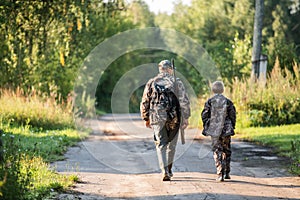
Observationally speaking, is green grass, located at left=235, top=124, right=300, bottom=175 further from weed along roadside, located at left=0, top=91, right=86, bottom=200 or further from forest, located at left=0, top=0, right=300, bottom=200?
weed along roadside, located at left=0, top=91, right=86, bottom=200

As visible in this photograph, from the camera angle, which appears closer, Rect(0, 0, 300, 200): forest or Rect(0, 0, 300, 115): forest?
Rect(0, 0, 300, 200): forest

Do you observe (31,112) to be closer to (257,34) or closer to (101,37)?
(257,34)

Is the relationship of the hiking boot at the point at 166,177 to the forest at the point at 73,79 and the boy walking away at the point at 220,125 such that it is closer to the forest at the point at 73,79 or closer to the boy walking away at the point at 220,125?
the boy walking away at the point at 220,125

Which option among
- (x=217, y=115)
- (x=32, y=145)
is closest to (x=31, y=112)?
(x=32, y=145)

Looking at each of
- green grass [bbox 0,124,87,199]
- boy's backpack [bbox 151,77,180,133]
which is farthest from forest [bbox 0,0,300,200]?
boy's backpack [bbox 151,77,180,133]

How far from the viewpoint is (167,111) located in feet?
32.0

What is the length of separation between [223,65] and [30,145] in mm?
20310

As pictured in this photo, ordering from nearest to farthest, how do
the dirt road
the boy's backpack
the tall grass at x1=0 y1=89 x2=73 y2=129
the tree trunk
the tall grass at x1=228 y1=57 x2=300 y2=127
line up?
the dirt road, the boy's backpack, the tall grass at x1=0 y1=89 x2=73 y2=129, the tall grass at x1=228 y1=57 x2=300 y2=127, the tree trunk

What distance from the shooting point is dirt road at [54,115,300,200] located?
27.4ft

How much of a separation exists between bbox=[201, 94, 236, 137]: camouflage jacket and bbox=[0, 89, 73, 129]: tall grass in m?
9.11

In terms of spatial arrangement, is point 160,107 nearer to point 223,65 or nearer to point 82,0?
point 82,0

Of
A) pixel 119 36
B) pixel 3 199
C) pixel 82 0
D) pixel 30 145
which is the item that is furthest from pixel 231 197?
pixel 119 36

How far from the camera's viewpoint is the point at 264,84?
818 inches

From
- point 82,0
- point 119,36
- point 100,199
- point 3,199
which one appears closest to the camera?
point 3,199
